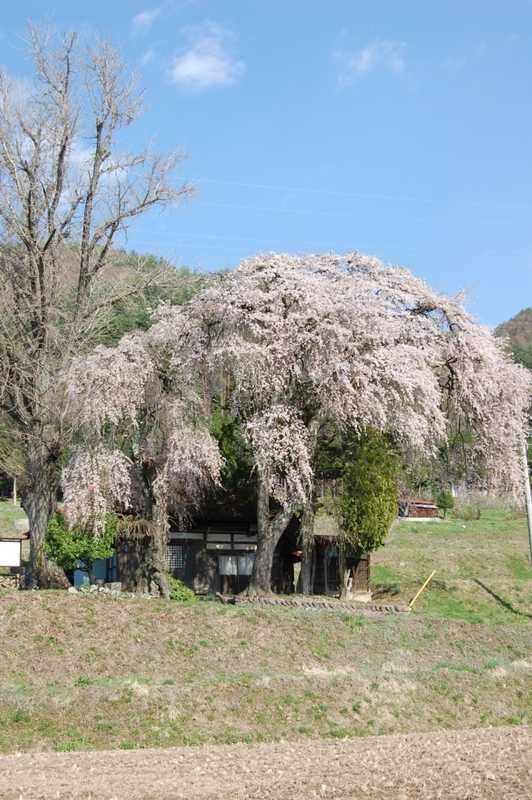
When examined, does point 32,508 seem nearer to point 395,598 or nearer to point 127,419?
point 127,419

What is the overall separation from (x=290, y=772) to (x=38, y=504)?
A: 1736cm

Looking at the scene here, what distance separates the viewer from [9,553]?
83.0 feet

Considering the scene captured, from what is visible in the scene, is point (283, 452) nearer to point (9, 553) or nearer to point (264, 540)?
point (264, 540)

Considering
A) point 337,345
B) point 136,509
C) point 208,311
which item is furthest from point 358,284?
point 136,509

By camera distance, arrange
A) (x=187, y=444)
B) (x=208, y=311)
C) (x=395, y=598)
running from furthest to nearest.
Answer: (x=395, y=598), (x=208, y=311), (x=187, y=444)

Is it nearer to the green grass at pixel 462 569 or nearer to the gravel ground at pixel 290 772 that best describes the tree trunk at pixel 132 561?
the green grass at pixel 462 569

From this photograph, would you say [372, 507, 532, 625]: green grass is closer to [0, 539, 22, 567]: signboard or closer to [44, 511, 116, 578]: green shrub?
[44, 511, 116, 578]: green shrub

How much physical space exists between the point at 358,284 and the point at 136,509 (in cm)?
1015

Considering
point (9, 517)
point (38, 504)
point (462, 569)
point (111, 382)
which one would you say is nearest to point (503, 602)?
point (462, 569)

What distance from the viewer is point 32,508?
1081 inches

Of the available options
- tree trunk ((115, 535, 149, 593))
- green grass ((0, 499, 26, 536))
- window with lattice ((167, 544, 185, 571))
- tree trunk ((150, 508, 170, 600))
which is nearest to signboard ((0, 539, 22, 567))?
tree trunk ((150, 508, 170, 600))

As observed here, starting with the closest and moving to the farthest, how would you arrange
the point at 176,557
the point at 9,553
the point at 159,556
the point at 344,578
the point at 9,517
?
the point at 9,553, the point at 159,556, the point at 344,578, the point at 176,557, the point at 9,517

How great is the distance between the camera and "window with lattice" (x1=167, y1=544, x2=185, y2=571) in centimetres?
3069

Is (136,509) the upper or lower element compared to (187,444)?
lower
